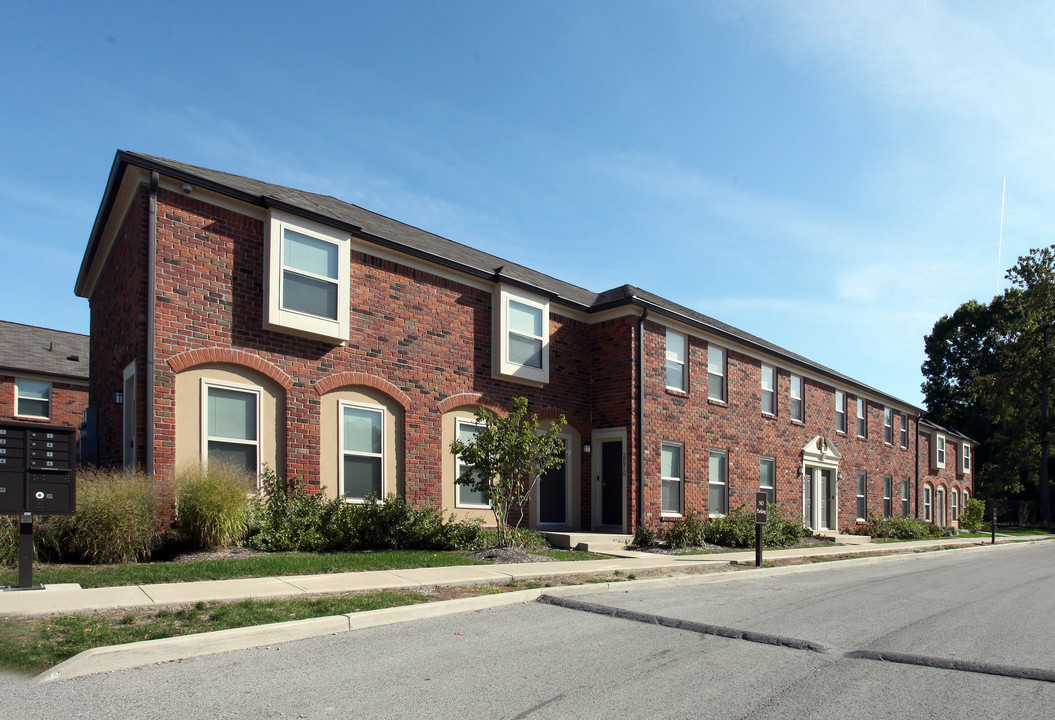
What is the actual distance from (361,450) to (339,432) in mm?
576

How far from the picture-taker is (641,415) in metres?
18.1

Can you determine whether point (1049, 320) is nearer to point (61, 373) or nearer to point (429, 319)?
point (429, 319)

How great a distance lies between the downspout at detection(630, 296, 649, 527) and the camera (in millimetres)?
17812

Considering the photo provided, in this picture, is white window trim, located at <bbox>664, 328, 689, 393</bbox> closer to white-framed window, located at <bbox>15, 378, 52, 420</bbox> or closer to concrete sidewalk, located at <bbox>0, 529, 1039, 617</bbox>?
concrete sidewalk, located at <bbox>0, 529, 1039, 617</bbox>

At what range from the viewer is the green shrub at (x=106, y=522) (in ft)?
32.4

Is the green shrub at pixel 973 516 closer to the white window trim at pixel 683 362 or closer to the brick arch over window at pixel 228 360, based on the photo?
the white window trim at pixel 683 362

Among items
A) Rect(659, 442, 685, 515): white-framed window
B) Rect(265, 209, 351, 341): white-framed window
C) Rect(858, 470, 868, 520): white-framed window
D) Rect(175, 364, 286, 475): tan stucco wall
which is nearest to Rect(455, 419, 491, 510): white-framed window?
Rect(265, 209, 351, 341): white-framed window

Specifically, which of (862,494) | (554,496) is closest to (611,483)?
(554,496)

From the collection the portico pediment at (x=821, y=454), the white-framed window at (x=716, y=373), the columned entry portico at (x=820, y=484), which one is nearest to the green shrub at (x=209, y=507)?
the white-framed window at (x=716, y=373)

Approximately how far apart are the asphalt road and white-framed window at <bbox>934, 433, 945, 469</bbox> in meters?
32.1

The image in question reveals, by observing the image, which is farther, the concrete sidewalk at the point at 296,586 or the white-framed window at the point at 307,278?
the white-framed window at the point at 307,278

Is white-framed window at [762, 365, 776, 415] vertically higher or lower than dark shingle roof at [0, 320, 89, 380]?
lower

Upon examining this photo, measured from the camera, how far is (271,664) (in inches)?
224

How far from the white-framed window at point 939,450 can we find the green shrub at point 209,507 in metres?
36.4
